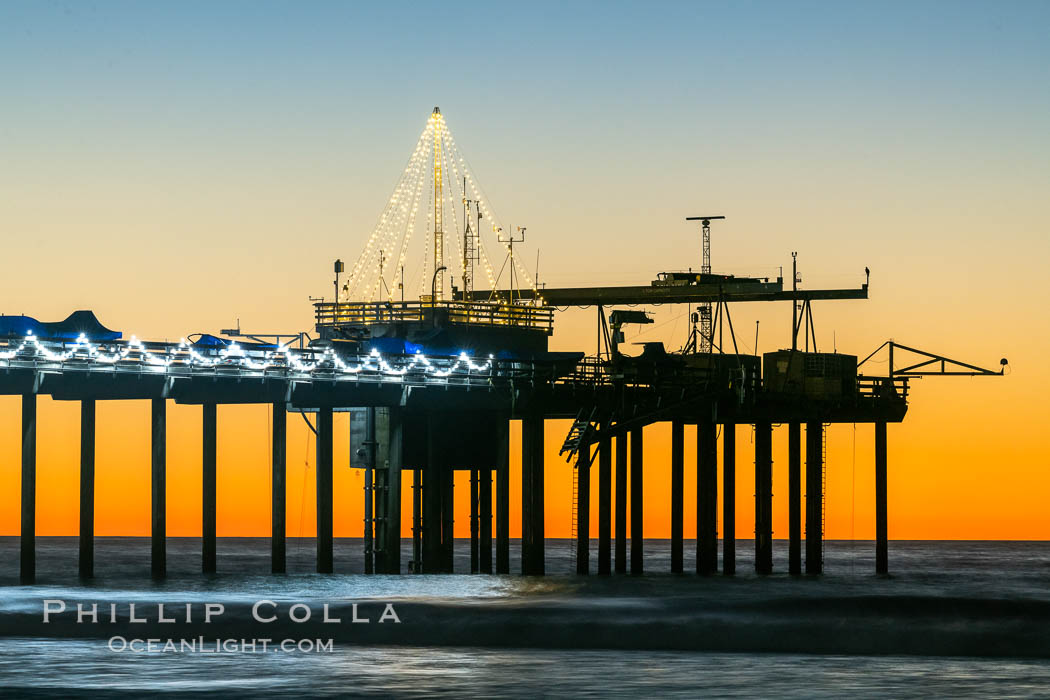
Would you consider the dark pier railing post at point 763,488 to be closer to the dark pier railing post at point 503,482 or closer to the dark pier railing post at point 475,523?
the dark pier railing post at point 503,482

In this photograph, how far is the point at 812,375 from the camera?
82375mm

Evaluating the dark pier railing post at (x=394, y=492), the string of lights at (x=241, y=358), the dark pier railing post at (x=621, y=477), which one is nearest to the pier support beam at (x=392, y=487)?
the dark pier railing post at (x=394, y=492)

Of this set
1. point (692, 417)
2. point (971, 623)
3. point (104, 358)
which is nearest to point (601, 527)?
point (692, 417)

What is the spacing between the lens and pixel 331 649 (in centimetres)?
4922

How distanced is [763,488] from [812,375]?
602 cm

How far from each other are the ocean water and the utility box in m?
8.95

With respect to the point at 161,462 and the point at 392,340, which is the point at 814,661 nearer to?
the point at 161,462

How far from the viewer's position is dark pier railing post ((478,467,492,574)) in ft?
271

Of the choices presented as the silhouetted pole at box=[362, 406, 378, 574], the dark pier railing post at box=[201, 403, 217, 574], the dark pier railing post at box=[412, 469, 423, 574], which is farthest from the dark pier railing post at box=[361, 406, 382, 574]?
the dark pier railing post at box=[201, 403, 217, 574]

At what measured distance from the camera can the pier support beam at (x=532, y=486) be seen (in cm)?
7219

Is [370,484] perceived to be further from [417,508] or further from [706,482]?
[706,482]

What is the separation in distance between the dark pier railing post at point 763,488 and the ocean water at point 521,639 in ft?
5.38

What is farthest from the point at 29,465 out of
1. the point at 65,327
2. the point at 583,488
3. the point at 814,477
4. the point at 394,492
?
the point at 814,477

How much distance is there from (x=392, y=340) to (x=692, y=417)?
14375mm
